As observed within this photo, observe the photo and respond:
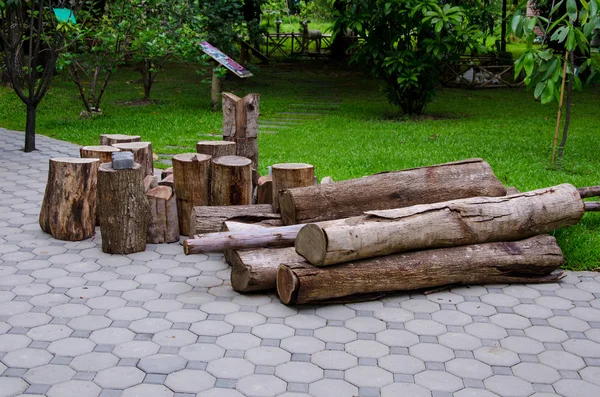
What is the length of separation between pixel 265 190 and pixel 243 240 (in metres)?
1.45

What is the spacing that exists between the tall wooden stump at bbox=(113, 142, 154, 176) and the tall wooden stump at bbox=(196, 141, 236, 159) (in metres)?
0.58

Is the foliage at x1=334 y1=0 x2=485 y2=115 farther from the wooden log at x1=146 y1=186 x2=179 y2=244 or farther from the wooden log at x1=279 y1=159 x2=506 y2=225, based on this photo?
the wooden log at x1=146 y1=186 x2=179 y2=244

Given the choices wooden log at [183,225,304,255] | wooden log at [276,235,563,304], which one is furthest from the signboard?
wooden log at [276,235,563,304]

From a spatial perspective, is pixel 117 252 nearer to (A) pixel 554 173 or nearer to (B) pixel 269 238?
(B) pixel 269 238

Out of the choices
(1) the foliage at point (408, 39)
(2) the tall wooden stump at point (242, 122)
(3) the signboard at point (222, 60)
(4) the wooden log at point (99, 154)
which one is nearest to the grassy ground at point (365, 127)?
(1) the foliage at point (408, 39)

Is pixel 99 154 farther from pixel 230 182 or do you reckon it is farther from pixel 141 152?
pixel 230 182

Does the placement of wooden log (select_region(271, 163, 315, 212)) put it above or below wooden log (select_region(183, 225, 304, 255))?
above

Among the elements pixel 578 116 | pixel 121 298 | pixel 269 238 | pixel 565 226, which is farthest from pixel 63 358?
pixel 578 116

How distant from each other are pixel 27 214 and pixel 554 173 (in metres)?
6.21

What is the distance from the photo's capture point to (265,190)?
7.12 metres

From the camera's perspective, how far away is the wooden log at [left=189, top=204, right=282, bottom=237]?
6.38 m

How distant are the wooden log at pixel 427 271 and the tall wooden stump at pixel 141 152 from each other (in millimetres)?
2583

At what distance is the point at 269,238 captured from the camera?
5789 millimetres

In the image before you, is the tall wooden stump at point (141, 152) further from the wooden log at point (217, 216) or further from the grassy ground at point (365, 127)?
the grassy ground at point (365, 127)
